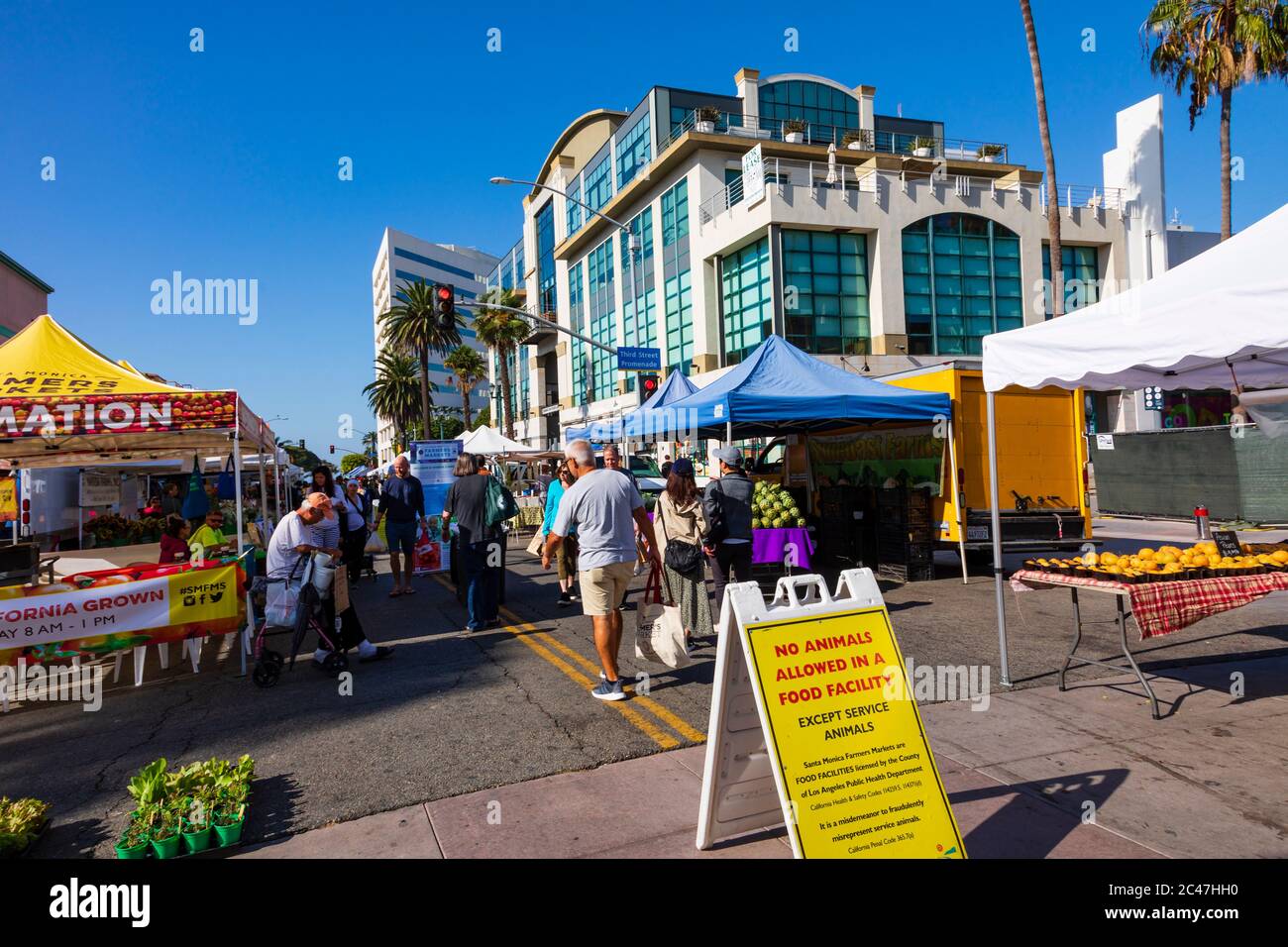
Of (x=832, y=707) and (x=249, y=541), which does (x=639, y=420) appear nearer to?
(x=249, y=541)

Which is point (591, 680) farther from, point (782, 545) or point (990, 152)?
point (990, 152)

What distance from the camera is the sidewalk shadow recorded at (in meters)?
3.40

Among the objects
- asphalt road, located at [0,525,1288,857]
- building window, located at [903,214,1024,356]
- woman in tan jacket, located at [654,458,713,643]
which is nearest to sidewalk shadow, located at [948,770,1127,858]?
asphalt road, located at [0,525,1288,857]

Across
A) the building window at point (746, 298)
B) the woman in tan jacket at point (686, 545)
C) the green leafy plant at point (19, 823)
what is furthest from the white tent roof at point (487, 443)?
the green leafy plant at point (19, 823)

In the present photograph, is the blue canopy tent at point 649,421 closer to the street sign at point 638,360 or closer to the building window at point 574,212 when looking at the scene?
the street sign at point 638,360

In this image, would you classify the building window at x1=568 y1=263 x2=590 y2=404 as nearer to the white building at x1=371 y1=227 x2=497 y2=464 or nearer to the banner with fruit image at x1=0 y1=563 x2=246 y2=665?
the banner with fruit image at x1=0 y1=563 x2=246 y2=665

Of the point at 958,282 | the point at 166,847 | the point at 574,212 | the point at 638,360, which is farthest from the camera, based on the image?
the point at 574,212

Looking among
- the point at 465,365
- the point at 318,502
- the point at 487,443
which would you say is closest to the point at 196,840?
the point at 318,502

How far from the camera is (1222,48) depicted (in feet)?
67.9

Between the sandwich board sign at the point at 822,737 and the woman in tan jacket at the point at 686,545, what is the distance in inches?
129

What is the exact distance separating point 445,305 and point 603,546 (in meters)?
14.9

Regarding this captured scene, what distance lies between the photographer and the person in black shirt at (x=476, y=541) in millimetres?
8555

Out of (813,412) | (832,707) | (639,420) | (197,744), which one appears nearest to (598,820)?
(832,707)

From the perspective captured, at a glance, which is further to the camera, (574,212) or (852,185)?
(574,212)
